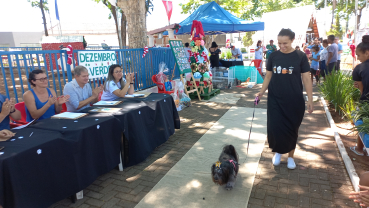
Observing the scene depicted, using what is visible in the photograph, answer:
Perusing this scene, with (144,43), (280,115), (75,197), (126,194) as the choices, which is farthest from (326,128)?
(144,43)

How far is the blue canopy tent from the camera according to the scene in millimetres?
9680

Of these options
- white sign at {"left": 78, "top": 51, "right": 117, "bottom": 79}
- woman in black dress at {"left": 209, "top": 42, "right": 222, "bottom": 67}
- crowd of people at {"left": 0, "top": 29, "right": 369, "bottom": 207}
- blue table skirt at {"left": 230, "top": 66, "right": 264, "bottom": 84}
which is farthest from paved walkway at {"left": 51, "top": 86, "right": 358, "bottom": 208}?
woman in black dress at {"left": 209, "top": 42, "right": 222, "bottom": 67}

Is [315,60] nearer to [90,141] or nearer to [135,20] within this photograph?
[135,20]

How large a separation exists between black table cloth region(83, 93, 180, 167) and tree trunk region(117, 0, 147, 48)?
4258mm

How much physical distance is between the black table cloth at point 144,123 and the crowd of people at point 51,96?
1.44ft

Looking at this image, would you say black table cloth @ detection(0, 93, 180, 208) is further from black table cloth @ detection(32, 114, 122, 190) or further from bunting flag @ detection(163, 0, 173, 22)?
bunting flag @ detection(163, 0, 173, 22)

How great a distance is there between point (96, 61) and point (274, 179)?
4316 mm

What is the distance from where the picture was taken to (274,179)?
10.4ft

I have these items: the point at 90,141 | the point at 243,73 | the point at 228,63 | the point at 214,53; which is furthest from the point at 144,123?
the point at 228,63

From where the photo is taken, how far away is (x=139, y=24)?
321 inches

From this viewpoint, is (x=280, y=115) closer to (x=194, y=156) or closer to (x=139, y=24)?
(x=194, y=156)

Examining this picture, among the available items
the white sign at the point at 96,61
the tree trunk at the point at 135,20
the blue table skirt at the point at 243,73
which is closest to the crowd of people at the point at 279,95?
the white sign at the point at 96,61

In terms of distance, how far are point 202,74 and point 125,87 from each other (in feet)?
13.1

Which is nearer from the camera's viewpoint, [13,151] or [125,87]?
[13,151]
